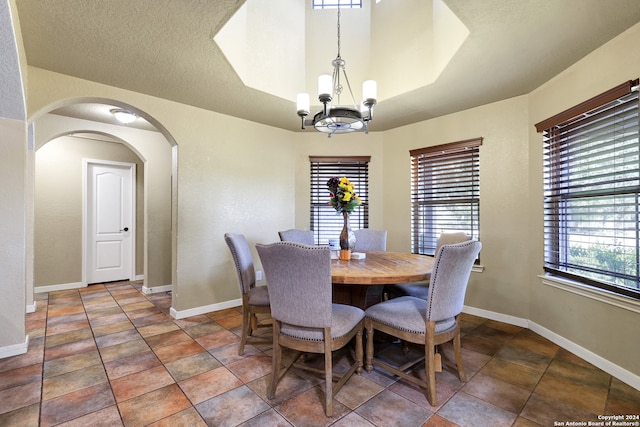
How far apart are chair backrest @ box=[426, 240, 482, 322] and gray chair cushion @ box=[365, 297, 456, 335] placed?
8 cm

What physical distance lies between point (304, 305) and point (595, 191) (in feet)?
8.14

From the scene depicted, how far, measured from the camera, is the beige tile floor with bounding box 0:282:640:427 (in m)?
Result: 1.69

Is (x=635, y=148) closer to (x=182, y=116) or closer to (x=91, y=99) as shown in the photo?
(x=182, y=116)

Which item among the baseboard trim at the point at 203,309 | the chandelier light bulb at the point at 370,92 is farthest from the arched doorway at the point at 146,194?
the chandelier light bulb at the point at 370,92

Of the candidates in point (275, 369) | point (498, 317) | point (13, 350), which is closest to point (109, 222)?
point (13, 350)

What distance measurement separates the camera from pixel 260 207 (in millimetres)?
4008

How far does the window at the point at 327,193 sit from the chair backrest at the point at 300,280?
257 centimetres

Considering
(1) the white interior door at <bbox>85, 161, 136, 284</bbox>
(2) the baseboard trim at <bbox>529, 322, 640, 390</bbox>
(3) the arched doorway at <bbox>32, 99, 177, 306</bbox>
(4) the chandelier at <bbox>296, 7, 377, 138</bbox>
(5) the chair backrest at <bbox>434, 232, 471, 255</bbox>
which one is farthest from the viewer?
(1) the white interior door at <bbox>85, 161, 136, 284</bbox>

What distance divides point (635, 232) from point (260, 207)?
361 cm

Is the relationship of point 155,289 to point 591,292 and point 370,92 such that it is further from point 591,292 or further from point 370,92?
point 591,292

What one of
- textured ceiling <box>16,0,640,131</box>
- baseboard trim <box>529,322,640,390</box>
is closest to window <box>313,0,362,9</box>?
textured ceiling <box>16,0,640,131</box>

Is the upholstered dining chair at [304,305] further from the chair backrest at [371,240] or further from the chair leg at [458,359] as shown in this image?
the chair backrest at [371,240]

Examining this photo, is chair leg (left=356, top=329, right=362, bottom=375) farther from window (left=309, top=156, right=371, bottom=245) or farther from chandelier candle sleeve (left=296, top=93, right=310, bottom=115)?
window (left=309, top=156, right=371, bottom=245)

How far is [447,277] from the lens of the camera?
1802 mm
